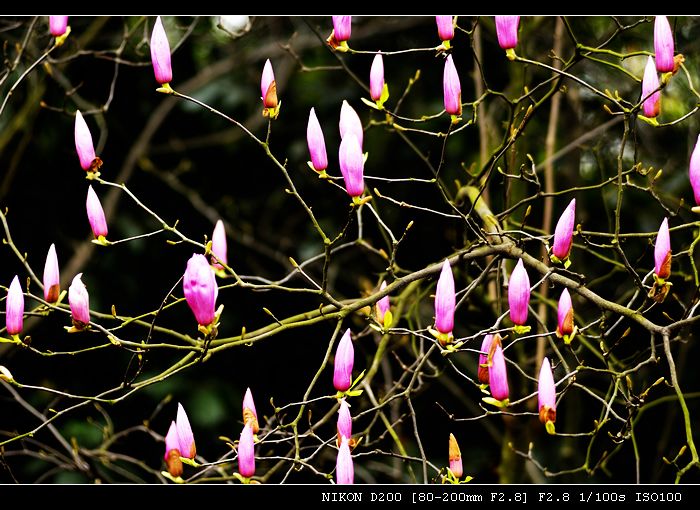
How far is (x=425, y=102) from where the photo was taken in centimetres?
271

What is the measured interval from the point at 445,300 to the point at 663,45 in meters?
0.40

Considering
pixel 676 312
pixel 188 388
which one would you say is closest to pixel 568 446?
pixel 676 312

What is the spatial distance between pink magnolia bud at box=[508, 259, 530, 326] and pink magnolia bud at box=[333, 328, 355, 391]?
19 centimetres

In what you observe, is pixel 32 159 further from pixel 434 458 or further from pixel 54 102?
pixel 434 458

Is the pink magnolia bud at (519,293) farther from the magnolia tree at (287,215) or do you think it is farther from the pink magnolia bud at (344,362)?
the magnolia tree at (287,215)

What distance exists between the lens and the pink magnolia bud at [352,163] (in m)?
0.96

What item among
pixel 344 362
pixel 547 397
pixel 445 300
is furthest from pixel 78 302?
pixel 547 397

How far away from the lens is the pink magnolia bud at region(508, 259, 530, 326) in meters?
0.92

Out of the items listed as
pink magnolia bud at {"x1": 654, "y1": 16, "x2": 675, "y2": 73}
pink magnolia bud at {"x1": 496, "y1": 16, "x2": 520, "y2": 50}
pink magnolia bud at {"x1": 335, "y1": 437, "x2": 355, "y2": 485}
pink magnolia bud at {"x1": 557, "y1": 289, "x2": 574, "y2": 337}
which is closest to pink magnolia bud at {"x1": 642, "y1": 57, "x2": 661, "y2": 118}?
pink magnolia bud at {"x1": 654, "y1": 16, "x2": 675, "y2": 73}

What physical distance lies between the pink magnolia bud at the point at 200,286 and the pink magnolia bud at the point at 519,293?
1.07ft

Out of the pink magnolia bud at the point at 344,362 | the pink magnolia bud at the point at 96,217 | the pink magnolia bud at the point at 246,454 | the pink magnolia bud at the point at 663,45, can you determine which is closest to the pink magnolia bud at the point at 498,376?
the pink magnolia bud at the point at 344,362
